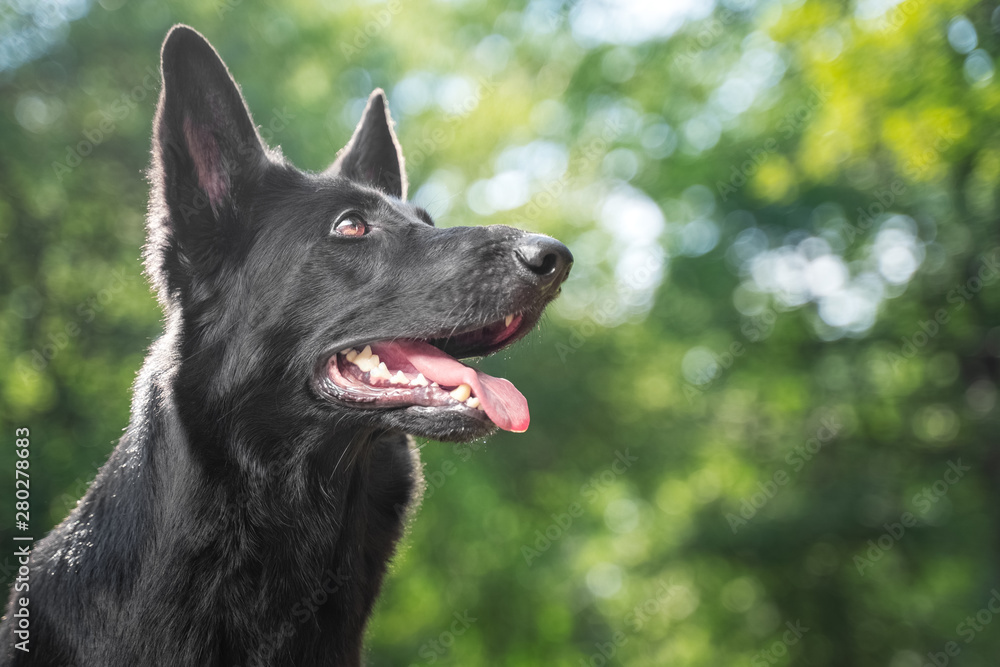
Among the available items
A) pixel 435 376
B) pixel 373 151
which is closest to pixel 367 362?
pixel 435 376

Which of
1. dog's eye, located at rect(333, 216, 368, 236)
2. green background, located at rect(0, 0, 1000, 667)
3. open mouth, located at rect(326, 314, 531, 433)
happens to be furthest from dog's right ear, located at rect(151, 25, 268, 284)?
green background, located at rect(0, 0, 1000, 667)

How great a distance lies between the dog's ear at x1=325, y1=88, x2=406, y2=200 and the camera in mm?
3393

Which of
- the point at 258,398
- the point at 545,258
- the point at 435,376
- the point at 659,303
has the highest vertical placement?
the point at 545,258

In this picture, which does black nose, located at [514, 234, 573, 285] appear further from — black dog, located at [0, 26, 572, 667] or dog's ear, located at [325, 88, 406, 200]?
dog's ear, located at [325, 88, 406, 200]

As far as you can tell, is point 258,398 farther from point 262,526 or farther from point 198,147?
point 198,147

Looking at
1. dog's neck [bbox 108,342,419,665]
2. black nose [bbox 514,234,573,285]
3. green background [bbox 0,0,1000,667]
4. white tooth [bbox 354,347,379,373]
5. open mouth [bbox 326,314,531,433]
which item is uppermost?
black nose [bbox 514,234,573,285]

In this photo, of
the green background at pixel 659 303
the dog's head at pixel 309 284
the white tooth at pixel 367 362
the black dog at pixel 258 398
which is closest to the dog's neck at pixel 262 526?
the black dog at pixel 258 398

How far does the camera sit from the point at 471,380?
7.72 feet

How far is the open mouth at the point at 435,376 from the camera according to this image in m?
2.33

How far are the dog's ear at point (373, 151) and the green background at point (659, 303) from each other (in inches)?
261

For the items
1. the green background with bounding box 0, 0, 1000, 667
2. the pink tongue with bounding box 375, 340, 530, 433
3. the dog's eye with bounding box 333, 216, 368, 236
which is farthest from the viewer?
the green background with bounding box 0, 0, 1000, 667

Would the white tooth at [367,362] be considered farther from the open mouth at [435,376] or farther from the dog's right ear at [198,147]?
the dog's right ear at [198,147]

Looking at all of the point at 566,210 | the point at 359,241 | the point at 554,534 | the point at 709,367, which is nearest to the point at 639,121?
the point at 566,210

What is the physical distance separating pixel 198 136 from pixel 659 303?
498 inches
